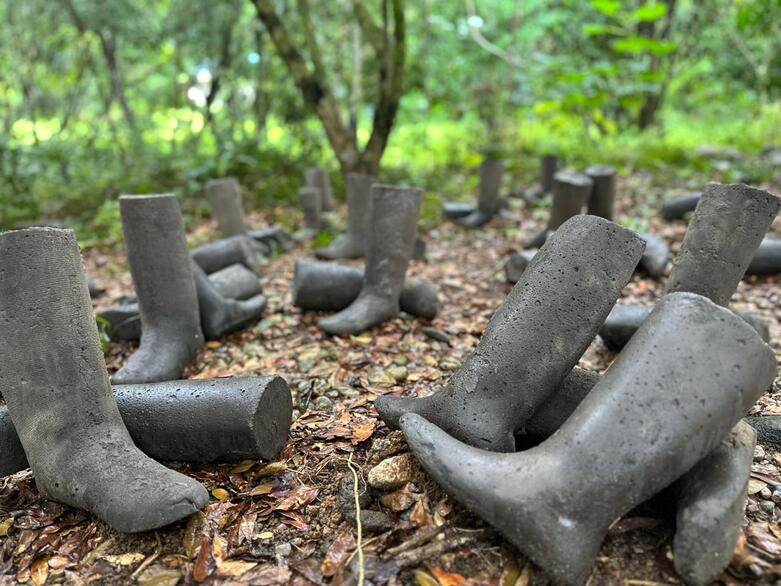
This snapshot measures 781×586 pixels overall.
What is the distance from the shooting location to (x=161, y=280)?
302 cm

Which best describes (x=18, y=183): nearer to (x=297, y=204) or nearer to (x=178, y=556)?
(x=297, y=204)

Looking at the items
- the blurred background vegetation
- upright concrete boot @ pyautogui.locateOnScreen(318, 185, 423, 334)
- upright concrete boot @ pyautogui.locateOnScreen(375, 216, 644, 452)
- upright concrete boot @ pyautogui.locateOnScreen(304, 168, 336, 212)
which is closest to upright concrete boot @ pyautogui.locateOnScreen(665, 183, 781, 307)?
upright concrete boot @ pyautogui.locateOnScreen(375, 216, 644, 452)

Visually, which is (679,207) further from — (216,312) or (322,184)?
(216,312)

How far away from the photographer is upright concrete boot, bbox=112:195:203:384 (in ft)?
9.57

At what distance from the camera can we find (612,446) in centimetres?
153

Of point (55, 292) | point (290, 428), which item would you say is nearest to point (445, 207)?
point (290, 428)

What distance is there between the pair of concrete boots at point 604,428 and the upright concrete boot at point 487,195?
4093 mm

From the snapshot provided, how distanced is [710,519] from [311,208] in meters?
5.03

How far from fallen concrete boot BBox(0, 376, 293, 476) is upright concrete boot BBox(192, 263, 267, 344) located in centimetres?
120

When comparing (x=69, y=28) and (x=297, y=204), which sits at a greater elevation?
(x=69, y=28)

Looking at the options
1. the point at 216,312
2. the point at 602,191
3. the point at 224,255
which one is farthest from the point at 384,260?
the point at 602,191

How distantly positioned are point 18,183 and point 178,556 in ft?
21.6

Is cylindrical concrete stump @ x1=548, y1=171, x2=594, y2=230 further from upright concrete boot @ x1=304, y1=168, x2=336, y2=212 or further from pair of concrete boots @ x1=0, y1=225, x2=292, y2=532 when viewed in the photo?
pair of concrete boots @ x1=0, y1=225, x2=292, y2=532

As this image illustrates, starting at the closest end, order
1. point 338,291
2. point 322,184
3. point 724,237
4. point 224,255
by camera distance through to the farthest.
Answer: point 724,237, point 338,291, point 224,255, point 322,184
